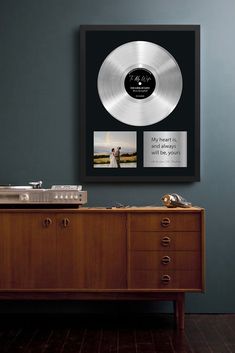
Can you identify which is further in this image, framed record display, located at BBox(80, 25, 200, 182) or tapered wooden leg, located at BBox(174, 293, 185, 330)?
framed record display, located at BBox(80, 25, 200, 182)

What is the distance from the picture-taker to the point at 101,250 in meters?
3.72

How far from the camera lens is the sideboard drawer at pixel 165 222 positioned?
3.72 m

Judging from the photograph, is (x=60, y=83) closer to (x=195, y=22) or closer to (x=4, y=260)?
(x=195, y=22)

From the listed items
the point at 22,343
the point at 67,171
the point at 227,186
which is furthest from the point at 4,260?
the point at 227,186

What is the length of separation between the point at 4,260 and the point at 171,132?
4.85 feet

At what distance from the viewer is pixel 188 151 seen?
13.6 feet

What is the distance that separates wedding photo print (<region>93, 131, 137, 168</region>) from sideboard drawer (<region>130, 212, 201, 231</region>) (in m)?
0.57

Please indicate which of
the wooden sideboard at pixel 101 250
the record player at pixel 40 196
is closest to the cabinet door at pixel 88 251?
the wooden sideboard at pixel 101 250

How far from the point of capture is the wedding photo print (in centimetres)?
417

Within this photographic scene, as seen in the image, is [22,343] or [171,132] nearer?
[22,343]

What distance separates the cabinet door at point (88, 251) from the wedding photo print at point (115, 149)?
572 mm

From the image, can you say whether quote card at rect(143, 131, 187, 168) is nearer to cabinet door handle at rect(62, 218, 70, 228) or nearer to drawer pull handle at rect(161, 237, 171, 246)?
drawer pull handle at rect(161, 237, 171, 246)

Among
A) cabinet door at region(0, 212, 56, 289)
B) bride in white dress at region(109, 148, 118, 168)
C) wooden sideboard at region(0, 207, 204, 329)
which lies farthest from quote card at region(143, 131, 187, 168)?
cabinet door at region(0, 212, 56, 289)

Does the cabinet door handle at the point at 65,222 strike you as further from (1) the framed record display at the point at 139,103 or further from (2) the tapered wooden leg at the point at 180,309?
(2) the tapered wooden leg at the point at 180,309
